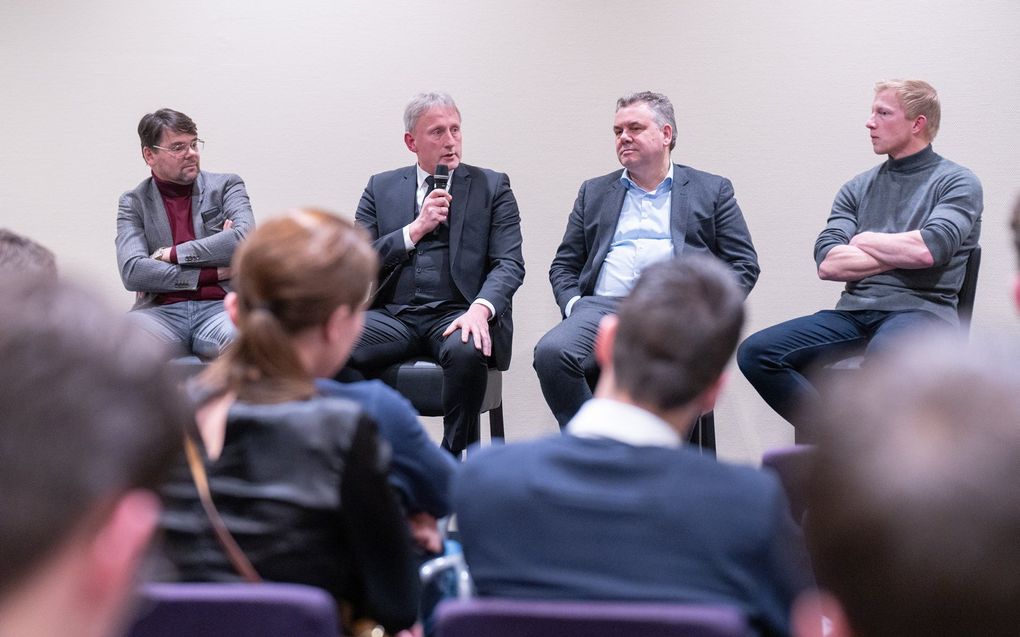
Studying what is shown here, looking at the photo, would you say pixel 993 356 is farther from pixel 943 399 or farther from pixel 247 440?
pixel 247 440

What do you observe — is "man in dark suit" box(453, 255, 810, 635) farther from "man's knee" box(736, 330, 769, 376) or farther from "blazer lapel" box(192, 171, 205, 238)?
"blazer lapel" box(192, 171, 205, 238)

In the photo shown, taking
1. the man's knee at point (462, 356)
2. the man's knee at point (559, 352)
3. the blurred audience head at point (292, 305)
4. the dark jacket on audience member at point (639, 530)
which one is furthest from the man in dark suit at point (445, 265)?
the dark jacket on audience member at point (639, 530)

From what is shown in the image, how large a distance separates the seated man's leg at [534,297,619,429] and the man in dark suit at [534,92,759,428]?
0.11 metres

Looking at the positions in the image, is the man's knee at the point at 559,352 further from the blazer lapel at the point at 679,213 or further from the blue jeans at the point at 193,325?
the blue jeans at the point at 193,325

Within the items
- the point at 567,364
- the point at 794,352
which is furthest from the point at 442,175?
the point at 794,352

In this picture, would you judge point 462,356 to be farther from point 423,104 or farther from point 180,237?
point 180,237

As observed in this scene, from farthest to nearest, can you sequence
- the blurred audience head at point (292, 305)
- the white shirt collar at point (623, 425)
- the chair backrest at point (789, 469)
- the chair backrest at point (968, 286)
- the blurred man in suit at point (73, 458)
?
the chair backrest at point (968, 286) < the chair backrest at point (789, 469) < the blurred audience head at point (292, 305) < the white shirt collar at point (623, 425) < the blurred man in suit at point (73, 458)

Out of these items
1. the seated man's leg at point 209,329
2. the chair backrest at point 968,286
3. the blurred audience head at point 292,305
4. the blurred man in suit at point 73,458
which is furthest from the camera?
the seated man's leg at point 209,329

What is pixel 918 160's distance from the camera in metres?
3.87

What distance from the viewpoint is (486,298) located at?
3949 millimetres

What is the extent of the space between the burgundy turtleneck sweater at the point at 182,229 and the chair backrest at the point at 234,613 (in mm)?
3099

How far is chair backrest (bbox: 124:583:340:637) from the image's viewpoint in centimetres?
124

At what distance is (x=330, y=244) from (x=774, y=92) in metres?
3.44

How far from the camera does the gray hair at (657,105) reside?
414cm
